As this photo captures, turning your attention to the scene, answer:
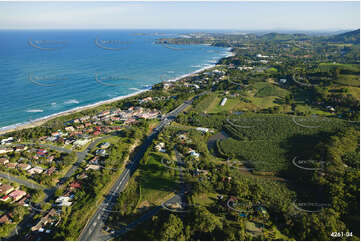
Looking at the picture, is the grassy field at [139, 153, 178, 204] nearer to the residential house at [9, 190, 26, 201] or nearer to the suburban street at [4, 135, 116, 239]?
the suburban street at [4, 135, 116, 239]

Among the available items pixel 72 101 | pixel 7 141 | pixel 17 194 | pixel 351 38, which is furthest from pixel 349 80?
pixel 351 38

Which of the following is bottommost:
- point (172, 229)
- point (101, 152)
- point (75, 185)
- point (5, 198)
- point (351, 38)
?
point (5, 198)

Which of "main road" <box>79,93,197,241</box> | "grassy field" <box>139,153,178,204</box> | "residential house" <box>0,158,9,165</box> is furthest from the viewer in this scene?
"residential house" <box>0,158,9,165</box>

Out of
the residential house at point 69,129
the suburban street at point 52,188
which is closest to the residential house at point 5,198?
the suburban street at point 52,188

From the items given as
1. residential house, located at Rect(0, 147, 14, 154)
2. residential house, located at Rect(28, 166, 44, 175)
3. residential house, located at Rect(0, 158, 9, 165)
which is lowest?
residential house, located at Rect(28, 166, 44, 175)

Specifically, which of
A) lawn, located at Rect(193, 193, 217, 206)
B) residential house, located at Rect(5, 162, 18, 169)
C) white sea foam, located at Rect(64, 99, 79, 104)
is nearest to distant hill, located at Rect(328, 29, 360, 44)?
lawn, located at Rect(193, 193, 217, 206)

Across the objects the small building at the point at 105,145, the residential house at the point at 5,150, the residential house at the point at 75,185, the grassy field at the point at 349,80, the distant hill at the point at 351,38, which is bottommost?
the residential house at the point at 75,185

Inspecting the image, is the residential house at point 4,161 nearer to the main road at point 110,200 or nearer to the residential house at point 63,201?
the residential house at point 63,201

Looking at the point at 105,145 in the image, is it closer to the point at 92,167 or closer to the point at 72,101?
the point at 92,167

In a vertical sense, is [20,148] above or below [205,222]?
below

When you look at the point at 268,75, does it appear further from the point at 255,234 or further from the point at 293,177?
the point at 255,234

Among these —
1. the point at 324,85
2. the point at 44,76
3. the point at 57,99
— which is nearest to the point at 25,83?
the point at 44,76
